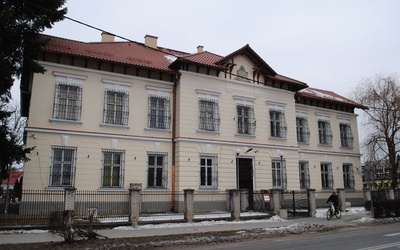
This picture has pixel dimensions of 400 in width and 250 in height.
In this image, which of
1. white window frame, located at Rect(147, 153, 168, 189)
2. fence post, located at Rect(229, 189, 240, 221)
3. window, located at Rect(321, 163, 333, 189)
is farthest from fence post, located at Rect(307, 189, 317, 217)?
white window frame, located at Rect(147, 153, 168, 189)

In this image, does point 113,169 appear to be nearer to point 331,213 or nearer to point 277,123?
point 277,123

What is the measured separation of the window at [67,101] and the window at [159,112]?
4277mm

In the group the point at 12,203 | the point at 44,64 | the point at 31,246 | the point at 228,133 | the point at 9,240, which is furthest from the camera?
the point at 228,133

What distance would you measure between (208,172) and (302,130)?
10411mm

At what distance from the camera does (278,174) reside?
83.3 feet

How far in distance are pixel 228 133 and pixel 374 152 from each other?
1468 cm

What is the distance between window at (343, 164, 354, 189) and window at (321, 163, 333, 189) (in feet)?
6.44

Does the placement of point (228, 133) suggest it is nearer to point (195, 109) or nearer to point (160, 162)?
point (195, 109)

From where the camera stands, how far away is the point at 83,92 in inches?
800

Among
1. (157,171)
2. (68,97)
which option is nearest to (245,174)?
(157,171)

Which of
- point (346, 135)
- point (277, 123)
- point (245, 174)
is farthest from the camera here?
point (346, 135)

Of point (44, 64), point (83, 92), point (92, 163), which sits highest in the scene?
point (44, 64)

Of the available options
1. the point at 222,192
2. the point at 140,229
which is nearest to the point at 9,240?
the point at 140,229

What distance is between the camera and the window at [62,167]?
61.8 feet
